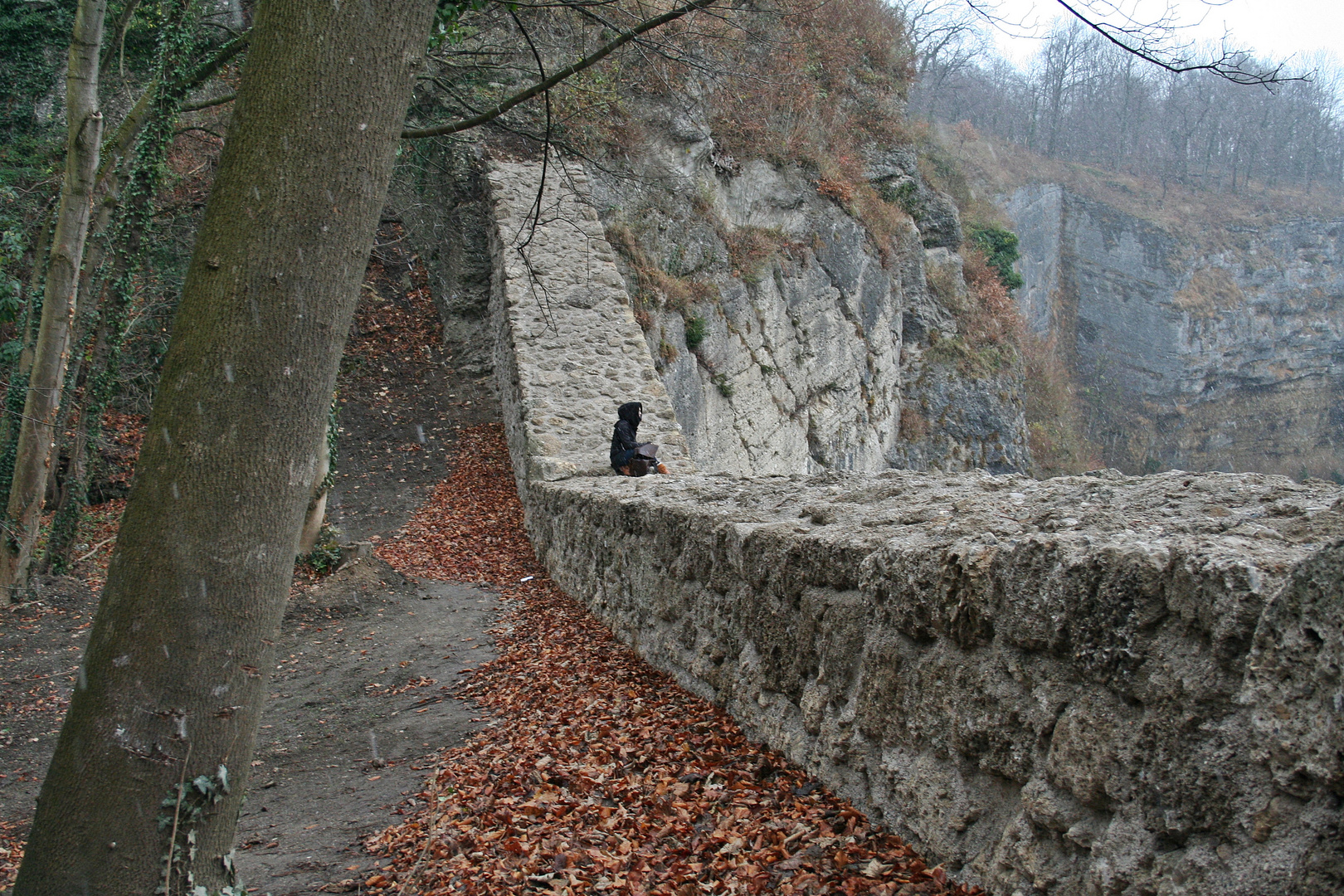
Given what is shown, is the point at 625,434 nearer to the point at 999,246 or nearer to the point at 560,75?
the point at 560,75

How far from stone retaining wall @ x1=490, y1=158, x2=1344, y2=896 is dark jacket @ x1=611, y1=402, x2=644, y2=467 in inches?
211

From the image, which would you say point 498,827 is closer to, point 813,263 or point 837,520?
point 837,520

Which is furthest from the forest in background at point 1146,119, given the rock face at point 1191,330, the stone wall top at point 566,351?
the stone wall top at point 566,351

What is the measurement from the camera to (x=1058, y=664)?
81.3 inches

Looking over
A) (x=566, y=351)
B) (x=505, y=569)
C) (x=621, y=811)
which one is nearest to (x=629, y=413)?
(x=505, y=569)

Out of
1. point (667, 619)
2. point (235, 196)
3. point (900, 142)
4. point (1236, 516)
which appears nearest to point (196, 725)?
point (235, 196)

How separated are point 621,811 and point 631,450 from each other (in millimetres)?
6522

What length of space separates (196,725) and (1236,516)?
275 cm

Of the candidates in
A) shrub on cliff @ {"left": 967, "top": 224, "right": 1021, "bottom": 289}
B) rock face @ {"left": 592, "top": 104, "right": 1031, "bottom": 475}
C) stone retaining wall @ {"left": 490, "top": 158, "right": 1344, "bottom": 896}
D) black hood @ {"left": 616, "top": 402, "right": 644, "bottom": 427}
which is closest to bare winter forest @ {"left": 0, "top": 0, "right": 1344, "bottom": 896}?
stone retaining wall @ {"left": 490, "top": 158, "right": 1344, "bottom": 896}

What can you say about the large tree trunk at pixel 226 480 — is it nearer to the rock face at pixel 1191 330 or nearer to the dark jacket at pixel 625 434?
the dark jacket at pixel 625 434

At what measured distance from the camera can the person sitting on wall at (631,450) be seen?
970 cm

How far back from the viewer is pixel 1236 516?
208 cm

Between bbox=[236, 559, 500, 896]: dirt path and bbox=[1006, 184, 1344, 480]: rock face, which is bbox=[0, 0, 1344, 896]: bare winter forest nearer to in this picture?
bbox=[236, 559, 500, 896]: dirt path

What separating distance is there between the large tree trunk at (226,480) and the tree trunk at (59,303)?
6323 mm
